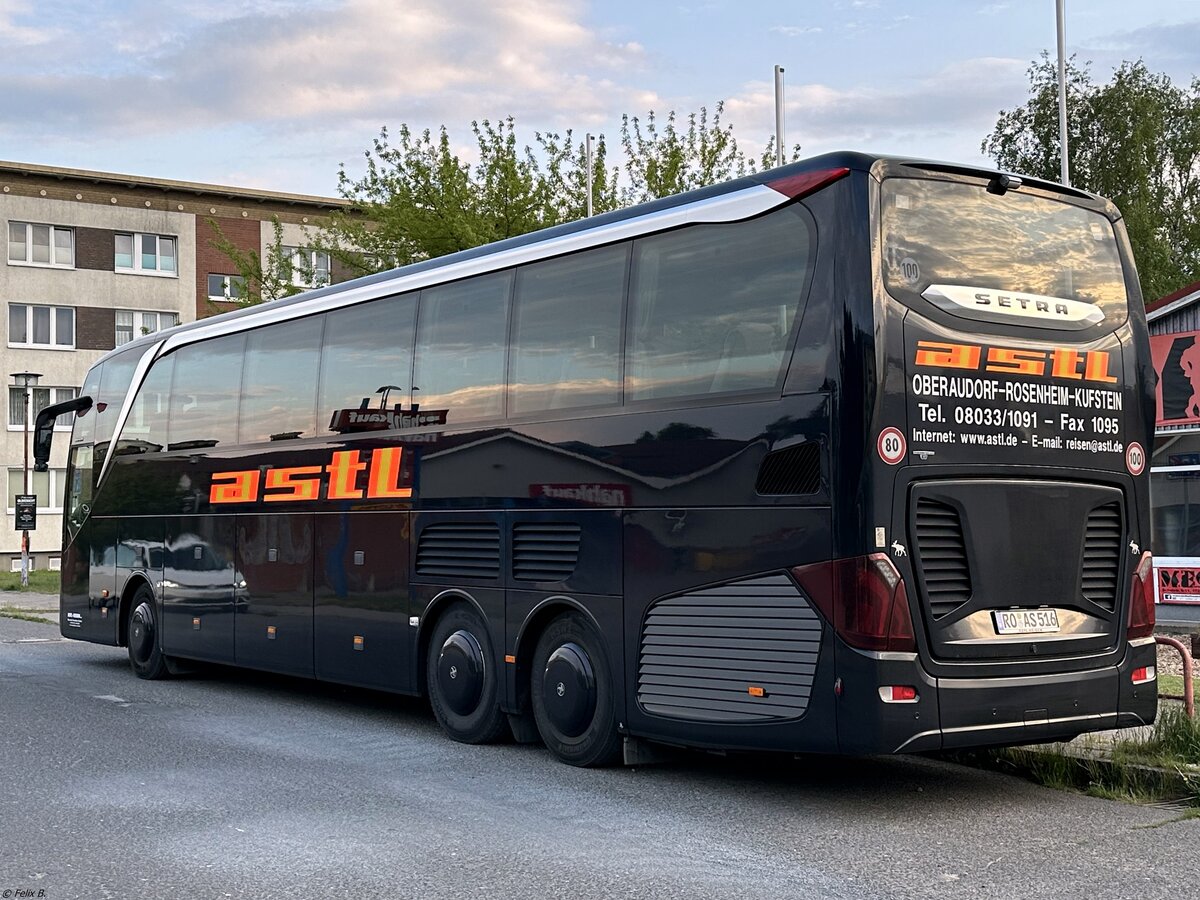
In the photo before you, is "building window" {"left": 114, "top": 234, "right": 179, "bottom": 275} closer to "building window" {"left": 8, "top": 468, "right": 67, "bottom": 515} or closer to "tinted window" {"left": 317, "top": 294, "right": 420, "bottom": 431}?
"building window" {"left": 8, "top": 468, "right": 67, "bottom": 515}

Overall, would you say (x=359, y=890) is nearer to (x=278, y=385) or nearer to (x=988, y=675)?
(x=988, y=675)

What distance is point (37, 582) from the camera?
136 ft

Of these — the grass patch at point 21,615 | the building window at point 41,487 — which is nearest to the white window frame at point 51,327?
the building window at point 41,487

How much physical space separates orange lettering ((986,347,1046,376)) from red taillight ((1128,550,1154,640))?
139 cm

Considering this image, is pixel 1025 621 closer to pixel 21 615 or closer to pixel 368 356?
pixel 368 356

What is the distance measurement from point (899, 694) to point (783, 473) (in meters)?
1.34

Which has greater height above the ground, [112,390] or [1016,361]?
[112,390]

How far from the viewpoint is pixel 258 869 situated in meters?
6.91

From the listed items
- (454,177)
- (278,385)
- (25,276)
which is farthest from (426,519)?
(25,276)

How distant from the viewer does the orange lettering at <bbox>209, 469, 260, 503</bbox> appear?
551 inches

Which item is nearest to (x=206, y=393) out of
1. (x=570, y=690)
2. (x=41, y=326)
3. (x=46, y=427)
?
(x=46, y=427)

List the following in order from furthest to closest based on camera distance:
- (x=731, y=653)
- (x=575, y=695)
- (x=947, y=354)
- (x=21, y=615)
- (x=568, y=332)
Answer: (x=21, y=615) < (x=568, y=332) < (x=575, y=695) < (x=731, y=653) < (x=947, y=354)

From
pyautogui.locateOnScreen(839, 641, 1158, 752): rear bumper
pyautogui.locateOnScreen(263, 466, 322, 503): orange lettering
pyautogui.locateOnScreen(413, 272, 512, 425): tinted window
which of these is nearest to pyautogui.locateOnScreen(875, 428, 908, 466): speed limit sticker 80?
pyautogui.locateOnScreen(839, 641, 1158, 752): rear bumper

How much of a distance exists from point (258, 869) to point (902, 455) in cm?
379
